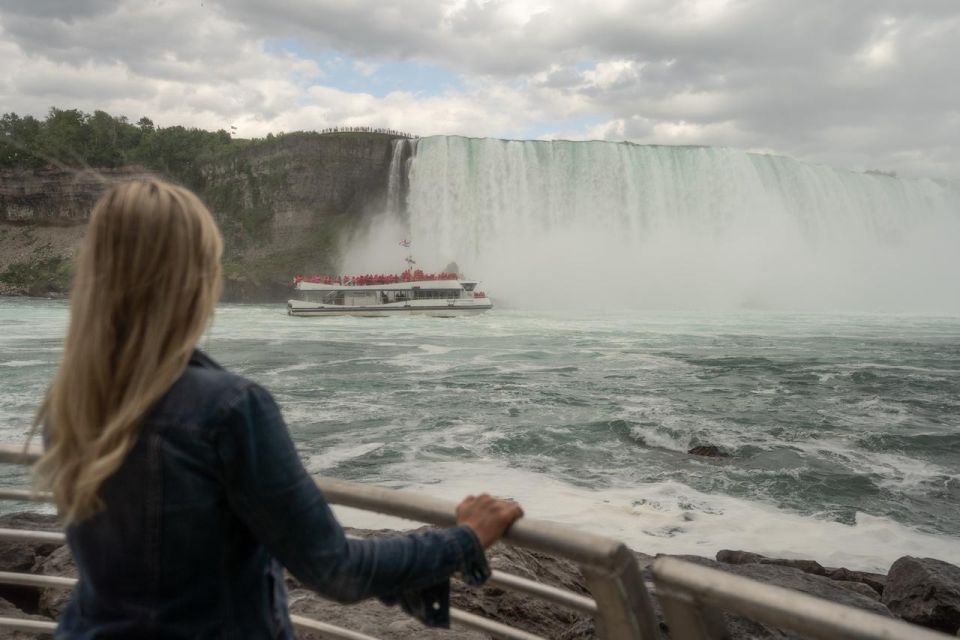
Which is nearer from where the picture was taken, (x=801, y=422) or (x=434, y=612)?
(x=434, y=612)

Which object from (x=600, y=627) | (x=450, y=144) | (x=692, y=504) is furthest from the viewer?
(x=450, y=144)

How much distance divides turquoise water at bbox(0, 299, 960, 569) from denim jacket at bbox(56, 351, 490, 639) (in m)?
6.43

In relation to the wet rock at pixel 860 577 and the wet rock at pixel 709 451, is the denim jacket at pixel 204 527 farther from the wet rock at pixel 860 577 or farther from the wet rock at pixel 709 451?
the wet rock at pixel 709 451

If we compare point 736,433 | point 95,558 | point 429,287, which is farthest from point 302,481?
point 429,287

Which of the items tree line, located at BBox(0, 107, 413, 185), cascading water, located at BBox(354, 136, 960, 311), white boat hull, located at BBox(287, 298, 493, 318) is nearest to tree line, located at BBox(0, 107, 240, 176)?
tree line, located at BBox(0, 107, 413, 185)

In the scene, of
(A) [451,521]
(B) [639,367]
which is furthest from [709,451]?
(A) [451,521]

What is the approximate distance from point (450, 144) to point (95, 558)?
54191 mm

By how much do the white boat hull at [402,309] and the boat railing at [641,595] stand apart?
37.1m

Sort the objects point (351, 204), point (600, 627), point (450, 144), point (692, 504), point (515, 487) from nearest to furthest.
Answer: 1. point (600, 627)
2. point (692, 504)
3. point (515, 487)
4. point (450, 144)
5. point (351, 204)

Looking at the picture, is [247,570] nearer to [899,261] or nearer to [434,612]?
[434,612]

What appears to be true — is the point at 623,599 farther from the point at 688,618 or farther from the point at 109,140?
the point at 109,140

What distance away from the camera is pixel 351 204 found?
211 ft

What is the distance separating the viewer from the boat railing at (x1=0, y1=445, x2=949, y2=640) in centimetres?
107

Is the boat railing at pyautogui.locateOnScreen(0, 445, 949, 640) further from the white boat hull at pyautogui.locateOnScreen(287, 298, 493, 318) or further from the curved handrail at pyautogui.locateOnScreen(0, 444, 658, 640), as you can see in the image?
the white boat hull at pyautogui.locateOnScreen(287, 298, 493, 318)
